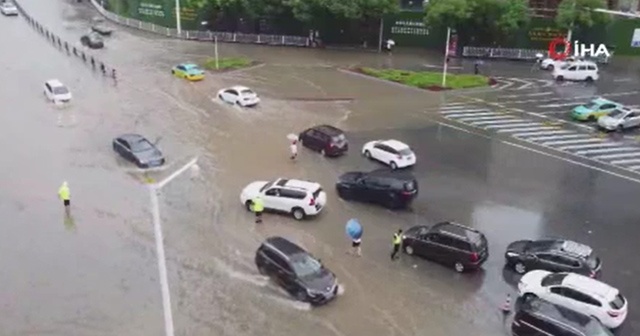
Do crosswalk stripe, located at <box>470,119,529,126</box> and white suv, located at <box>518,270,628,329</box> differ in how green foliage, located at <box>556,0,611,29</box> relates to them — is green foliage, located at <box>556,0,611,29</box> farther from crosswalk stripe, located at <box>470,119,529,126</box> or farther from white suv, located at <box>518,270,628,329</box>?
white suv, located at <box>518,270,628,329</box>

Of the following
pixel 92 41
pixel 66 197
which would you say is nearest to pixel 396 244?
pixel 66 197

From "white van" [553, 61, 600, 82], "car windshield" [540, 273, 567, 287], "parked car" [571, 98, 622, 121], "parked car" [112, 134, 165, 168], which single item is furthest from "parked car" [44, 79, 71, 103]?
"white van" [553, 61, 600, 82]

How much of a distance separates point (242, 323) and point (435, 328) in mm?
6135

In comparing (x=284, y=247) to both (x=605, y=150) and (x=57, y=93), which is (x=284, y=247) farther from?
(x=57, y=93)

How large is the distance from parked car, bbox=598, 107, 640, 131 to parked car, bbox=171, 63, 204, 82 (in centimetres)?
2899

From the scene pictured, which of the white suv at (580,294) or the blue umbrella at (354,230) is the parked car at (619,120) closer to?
the white suv at (580,294)

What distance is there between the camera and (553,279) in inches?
896

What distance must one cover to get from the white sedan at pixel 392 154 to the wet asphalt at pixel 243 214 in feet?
2.87

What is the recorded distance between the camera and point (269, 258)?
939 inches

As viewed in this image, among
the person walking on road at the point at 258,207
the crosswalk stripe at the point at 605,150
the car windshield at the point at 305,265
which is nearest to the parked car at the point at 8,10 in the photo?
the person walking on road at the point at 258,207

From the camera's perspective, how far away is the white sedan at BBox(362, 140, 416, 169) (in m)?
34.4

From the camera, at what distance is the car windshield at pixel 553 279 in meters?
22.5

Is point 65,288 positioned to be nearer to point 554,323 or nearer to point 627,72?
point 554,323

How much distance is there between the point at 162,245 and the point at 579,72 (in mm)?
39461
